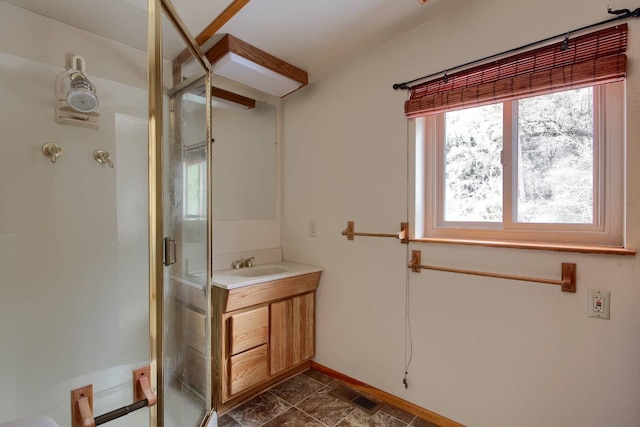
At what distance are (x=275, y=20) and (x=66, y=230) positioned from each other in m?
1.66

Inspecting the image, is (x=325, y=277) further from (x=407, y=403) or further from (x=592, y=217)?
(x=592, y=217)

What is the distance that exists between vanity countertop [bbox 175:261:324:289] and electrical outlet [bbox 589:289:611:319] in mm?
1558

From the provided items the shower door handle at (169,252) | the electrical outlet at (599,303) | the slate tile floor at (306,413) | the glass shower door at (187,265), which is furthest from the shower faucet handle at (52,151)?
the electrical outlet at (599,303)

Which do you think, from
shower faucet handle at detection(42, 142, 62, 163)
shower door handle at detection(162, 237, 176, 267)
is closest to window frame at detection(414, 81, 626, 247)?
shower door handle at detection(162, 237, 176, 267)

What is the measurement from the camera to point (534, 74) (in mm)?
1391

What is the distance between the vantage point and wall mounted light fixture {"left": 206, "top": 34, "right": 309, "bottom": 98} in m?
1.86

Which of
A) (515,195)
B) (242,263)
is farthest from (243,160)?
(515,195)

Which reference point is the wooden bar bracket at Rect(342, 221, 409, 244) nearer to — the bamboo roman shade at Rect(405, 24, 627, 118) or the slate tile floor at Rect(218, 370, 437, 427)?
the bamboo roman shade at Rect(405, 24, 627, 118)

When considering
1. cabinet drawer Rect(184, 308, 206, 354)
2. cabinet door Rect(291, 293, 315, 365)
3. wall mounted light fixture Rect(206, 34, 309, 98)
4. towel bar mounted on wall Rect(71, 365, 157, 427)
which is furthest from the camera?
cabinet door Rect(291, 293, 315, 365)

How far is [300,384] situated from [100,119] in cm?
218

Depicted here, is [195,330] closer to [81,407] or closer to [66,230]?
[81,407]

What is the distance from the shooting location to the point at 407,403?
1.87 metres

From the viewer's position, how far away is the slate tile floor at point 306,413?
1.76m

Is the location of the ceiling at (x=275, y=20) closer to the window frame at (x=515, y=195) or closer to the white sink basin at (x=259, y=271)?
the window frame at (x=515, y=195)
